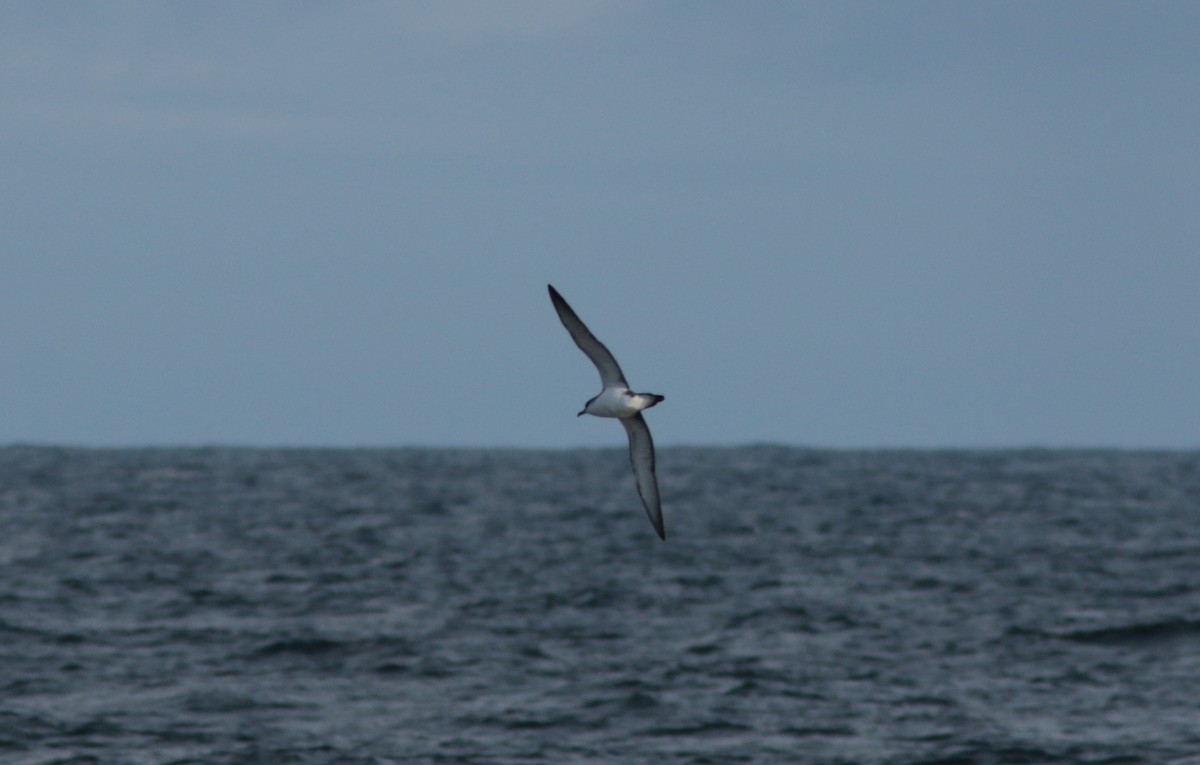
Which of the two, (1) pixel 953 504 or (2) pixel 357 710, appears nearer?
(2) pixel 357 710

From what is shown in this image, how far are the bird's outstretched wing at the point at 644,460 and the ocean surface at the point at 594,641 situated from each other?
6.75m

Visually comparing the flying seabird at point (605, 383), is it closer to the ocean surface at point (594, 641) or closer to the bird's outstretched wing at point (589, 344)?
the bird's outstretched wing at point (589, 344)

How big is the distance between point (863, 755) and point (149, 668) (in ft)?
36.5

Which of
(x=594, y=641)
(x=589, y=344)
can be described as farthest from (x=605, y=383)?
(x=594, y=641)

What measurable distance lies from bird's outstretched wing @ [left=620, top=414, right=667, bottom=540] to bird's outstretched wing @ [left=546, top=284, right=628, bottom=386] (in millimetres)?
702

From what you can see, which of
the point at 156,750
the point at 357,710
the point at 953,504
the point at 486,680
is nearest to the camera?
the point at 156,750

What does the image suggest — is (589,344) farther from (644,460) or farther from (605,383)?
(644,460)

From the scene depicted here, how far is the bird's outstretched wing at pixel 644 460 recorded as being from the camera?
12.5m

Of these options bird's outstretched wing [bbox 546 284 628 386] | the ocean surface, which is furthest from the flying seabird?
the ocean surface

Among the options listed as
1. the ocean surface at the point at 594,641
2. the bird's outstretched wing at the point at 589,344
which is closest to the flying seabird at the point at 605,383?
the bird's outstretched wing at the point at 589,344

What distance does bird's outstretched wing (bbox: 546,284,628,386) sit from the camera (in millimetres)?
11188

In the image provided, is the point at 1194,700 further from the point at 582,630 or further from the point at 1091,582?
the point at 1091,582

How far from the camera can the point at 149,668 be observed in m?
23.6

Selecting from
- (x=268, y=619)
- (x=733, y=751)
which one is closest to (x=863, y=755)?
(x=733, y=751)
